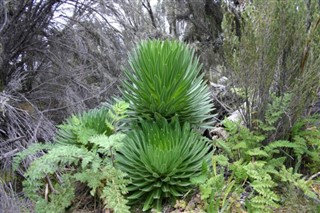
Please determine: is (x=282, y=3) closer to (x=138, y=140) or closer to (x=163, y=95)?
(x=163, y=95)

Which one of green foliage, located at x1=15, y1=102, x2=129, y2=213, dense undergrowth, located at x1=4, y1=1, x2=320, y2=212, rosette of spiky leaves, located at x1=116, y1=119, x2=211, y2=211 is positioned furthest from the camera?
rosette of spiky leaves, located at x1=116, y1=119, x2=211, y2=211

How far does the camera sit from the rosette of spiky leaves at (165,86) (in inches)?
143

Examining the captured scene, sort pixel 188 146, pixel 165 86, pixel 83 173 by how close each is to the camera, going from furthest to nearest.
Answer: pixel 165 86
pixel 188 146
pixel 83 173

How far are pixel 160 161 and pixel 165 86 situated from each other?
94cm

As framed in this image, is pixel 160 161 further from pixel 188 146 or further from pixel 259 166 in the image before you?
pixel 259 166

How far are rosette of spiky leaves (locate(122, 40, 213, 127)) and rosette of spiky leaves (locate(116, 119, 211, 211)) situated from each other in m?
0.28

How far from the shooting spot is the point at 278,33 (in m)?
3.60

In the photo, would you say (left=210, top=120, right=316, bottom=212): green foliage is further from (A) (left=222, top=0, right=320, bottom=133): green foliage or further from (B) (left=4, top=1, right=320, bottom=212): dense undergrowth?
(A) (left=222, top=0, right=320, bottom=133): green foliage

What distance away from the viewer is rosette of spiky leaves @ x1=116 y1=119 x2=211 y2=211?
3.11 m

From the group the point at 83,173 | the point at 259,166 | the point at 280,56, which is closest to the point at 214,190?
the point at 259,166

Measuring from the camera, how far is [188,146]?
3.29 metres

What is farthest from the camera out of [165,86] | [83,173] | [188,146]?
[165,86]

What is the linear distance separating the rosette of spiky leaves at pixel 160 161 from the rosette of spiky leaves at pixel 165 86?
0.28 meters

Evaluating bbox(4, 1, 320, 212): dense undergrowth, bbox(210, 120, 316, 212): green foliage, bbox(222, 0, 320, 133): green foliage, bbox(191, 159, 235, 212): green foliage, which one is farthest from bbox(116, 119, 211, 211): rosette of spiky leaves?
bbox(222, 0, 320, 133): green foliage
